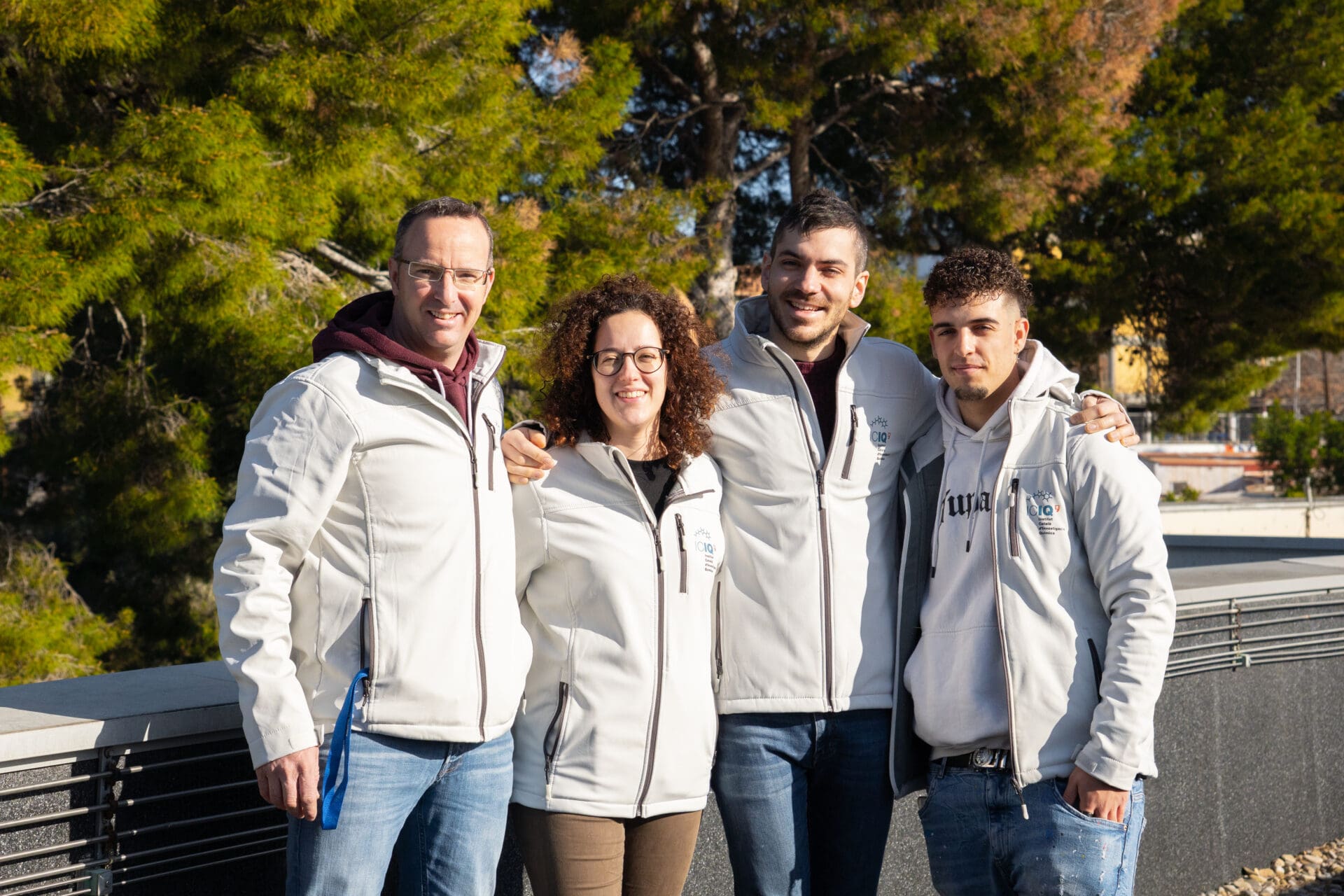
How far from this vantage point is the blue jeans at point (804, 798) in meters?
2.71

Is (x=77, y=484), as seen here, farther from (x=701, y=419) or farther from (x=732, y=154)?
(x=701, y=419)

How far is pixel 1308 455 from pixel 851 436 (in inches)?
967

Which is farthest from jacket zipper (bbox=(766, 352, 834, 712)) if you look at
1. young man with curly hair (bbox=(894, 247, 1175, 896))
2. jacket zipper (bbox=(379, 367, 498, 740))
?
jacket zipper (bbox=(379, 367, 498, 740))

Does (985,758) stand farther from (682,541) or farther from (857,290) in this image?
(857,290)

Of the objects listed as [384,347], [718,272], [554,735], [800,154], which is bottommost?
[554,735]

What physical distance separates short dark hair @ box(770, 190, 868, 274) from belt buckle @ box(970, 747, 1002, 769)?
114cm

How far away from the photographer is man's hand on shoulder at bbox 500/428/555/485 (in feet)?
8.58

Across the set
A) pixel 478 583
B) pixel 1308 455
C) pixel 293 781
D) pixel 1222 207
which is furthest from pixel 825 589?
pixel 1308 455

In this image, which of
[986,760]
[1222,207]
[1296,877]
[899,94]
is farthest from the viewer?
[1222,207]

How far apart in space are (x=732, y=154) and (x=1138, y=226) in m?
4.59

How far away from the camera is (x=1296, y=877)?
16.3 feet

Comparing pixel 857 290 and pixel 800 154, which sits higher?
pixel 800 154

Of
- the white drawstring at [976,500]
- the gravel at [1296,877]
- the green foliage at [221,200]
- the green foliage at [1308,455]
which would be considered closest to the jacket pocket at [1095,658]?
the white drawstring at [976,500]

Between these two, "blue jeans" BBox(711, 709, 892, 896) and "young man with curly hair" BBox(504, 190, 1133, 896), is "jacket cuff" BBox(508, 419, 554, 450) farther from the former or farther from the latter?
"blue jeans" BBox(711, 709, 892, 896)
